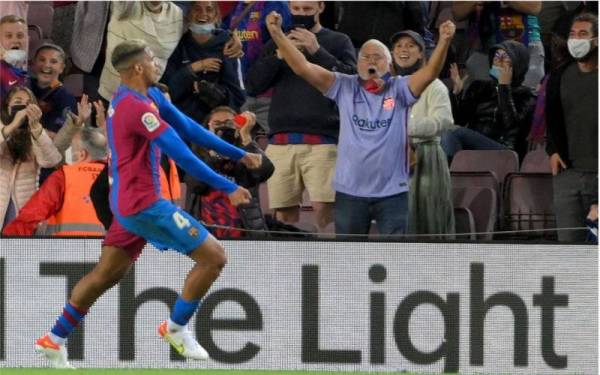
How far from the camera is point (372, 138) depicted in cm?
949

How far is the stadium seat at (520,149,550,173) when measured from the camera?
10727mm

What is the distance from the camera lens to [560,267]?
28.9 ft

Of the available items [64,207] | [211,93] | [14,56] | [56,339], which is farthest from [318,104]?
[56,339]

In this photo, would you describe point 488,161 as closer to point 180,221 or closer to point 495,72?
point 495,72

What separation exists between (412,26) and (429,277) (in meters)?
2.94

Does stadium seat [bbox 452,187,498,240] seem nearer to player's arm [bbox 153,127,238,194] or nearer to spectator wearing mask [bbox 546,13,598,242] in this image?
spectator wearing mask [bbox 546,13,598,242]

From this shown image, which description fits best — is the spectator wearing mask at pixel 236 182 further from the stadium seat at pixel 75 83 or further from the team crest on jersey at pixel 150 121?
the team crest on jersey at pixel 150 121

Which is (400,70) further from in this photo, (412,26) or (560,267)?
(560,267)

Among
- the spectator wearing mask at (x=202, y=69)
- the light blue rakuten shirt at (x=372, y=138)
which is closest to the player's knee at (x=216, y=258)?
the light blue rakuten shirt at (x=372, y=138)

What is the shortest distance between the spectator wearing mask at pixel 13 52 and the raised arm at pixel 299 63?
2.29 metres

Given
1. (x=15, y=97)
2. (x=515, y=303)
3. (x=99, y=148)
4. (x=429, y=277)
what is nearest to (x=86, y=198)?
(x=99, y=148)

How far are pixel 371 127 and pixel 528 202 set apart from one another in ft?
5.27

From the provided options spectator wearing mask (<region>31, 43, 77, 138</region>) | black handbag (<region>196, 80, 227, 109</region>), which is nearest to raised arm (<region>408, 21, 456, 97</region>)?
black handbag (<region>196, 80, 227, 109</region>)

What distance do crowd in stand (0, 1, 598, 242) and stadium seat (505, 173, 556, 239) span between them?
1.71 ft
